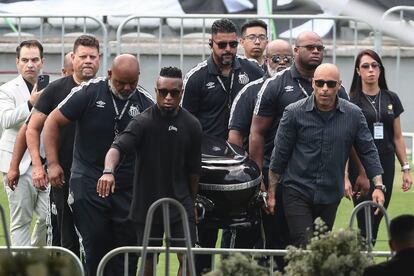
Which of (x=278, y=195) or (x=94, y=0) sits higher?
(x=94, y=0)

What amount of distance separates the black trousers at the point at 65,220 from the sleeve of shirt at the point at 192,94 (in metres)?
1.03

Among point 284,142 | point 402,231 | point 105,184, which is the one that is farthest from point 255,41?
point 402,231

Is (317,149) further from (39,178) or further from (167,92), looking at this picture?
(39,178)

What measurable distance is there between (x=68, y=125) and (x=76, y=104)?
72cm

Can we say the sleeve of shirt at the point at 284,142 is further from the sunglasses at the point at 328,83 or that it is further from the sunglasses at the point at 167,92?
the sunglasses at the point at 167,92

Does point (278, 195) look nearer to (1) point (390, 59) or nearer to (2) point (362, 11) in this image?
(2) point (362, 11)

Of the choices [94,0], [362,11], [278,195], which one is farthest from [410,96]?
[362,11]

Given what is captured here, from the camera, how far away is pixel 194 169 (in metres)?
9.83

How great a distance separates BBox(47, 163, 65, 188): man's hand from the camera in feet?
33.4

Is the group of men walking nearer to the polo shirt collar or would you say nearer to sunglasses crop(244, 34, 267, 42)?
the polo shirt collar

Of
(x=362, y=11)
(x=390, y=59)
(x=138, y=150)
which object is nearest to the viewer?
(x=362, y=11)

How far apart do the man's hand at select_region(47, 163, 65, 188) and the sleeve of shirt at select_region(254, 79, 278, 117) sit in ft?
4.72

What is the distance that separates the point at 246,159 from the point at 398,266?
11.8 feet

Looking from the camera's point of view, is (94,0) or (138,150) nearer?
(138,150)
